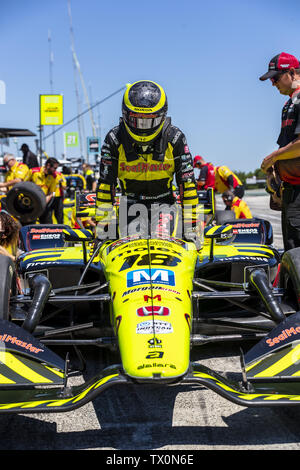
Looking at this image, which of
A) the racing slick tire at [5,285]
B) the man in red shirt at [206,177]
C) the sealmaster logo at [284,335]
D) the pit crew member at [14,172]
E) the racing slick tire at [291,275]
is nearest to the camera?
the sealmaster logo at [284,335]

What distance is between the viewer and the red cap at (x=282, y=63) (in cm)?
436

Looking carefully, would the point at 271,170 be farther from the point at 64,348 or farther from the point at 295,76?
the point at 64,348

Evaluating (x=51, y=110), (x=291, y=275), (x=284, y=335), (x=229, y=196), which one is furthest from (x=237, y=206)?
(x=51, y=110)

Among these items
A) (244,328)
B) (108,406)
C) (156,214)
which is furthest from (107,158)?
(108,406)

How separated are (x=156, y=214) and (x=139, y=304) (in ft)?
6.18

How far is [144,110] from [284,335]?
2163mm

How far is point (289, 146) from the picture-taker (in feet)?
14.0

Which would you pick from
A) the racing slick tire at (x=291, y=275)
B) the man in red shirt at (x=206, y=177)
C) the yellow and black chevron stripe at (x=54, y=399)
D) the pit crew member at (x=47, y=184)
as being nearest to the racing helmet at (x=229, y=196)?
the man in red shirt at (x=206, y=177)

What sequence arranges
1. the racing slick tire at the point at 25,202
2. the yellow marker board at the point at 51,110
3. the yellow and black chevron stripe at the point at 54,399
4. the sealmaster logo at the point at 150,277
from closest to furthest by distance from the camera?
1. the yellow and black chevron stripe at the point at 54,399
2. the sealmaster logo at the point at 150,277
3. the racing slick tire at the point at 25,202
4. the yellow marker board at the point at 51,110

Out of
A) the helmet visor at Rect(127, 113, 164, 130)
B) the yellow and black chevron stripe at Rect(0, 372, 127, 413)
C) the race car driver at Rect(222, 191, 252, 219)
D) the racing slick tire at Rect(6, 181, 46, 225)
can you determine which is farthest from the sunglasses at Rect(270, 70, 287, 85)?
the racing slick tire at Rect(6, 181, 46, 225)

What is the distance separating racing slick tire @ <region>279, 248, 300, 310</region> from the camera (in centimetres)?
355

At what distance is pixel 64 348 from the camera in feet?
13.8

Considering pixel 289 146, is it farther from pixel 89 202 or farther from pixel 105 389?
pixel 89 202

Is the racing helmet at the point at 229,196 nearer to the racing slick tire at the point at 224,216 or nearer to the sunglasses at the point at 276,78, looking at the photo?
the racing slick tire at the point at 224,216
